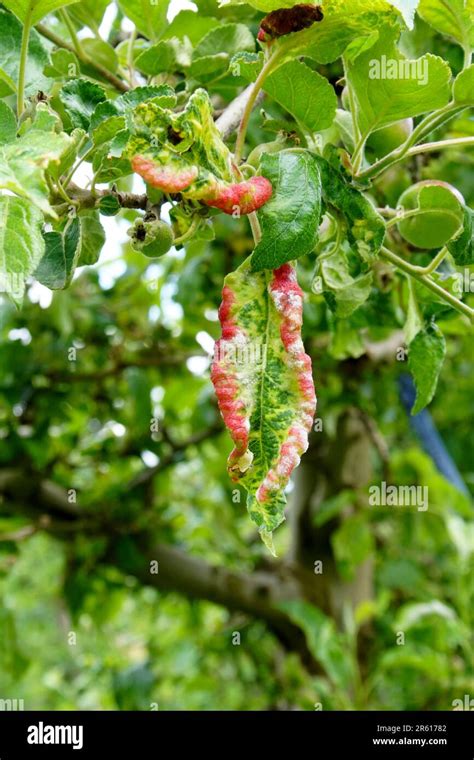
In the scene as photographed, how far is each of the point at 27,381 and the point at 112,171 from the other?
107cm

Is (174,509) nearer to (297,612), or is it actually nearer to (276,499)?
(297,612)

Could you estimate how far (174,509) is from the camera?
2139mm

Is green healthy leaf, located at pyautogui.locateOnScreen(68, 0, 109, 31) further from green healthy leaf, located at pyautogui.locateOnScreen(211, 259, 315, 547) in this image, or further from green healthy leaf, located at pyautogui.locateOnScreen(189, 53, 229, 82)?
green healthy leaf, located at pyautogui.locateOnScreen(211, 259, 315, 547)

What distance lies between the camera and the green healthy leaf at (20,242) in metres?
0.34

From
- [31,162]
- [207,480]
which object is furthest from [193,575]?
[31,162]


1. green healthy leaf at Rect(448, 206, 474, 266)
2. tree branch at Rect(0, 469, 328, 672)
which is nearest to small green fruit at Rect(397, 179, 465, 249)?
green healthy leaf at Rect(448, 206, 474, 266)

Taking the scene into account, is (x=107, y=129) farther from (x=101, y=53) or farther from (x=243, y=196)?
(x=101, y=53)

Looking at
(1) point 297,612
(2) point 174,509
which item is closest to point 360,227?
(1) point 297,612

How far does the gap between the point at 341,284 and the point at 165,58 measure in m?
0.19

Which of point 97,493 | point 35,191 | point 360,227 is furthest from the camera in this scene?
point 97,493

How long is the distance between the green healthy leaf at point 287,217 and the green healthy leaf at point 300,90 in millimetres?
59

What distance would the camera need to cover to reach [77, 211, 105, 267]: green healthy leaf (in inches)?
17.5

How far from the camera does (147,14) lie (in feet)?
1.84

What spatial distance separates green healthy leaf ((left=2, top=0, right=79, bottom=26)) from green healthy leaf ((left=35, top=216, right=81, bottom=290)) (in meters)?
0.11
